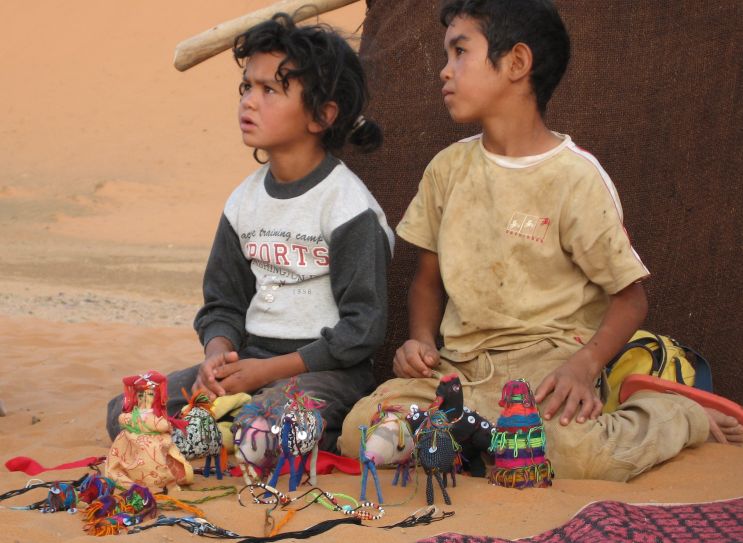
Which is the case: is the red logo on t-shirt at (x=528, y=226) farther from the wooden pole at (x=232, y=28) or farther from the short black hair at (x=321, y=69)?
the wooden pole at (x=232, y=28)

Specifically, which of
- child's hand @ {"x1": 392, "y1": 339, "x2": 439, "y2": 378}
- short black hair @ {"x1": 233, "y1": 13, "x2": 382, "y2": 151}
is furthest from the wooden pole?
child's hand @ {"x1": 392, "y1": 339, "x2": 439, "y2": 378}

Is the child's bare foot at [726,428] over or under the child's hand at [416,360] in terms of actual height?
under

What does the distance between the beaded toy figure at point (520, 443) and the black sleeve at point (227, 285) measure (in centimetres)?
145

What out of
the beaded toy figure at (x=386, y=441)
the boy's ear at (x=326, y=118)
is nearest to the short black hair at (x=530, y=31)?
the boy's ear at (x=326, y=118)

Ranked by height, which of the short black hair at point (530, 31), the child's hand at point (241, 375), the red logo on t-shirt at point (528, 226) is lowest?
the child's hand at point (241, 375)

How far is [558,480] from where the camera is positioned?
3467mm

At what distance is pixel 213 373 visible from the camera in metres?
4.06

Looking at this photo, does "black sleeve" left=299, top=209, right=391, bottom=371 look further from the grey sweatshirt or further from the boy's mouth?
the boy's mouth

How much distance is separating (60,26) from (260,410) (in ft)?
86.4

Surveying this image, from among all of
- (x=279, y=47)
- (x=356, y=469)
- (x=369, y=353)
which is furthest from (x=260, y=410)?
(x=279, y=47)

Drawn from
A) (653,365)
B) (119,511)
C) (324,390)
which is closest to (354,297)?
(324,390)

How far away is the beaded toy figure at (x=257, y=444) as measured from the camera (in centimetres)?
331

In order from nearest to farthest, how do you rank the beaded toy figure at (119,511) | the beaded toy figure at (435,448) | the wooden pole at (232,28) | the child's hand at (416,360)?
1. the beaded toy figure at (119,511)
2. the beaded toy figure at (435,448)
3. the child's hand at (416,360)
4. the wooden pole at (232,28)

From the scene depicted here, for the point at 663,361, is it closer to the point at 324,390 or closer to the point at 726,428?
the point at 726,428
